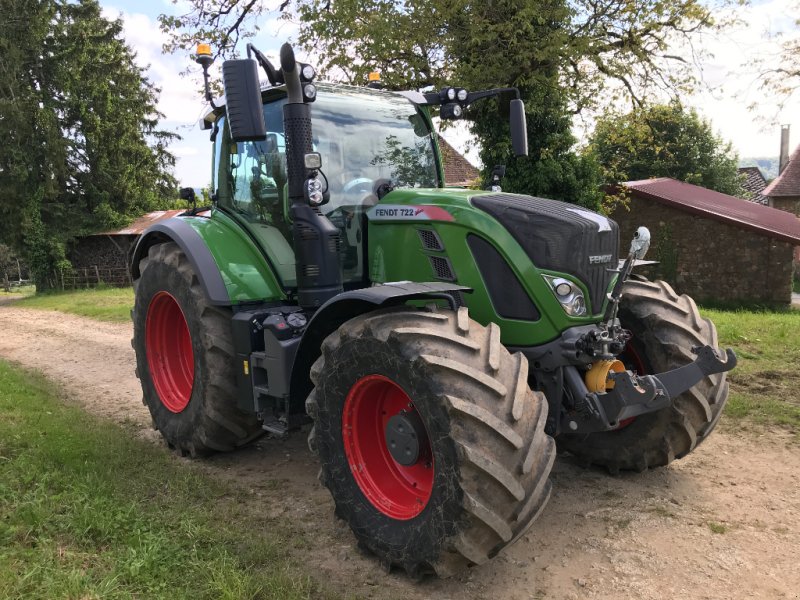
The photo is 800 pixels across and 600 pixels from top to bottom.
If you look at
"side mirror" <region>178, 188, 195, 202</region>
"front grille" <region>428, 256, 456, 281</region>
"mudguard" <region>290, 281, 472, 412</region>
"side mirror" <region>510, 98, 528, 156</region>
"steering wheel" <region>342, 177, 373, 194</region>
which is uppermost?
"side mirror" <region>510, 98, 528, 156</region>

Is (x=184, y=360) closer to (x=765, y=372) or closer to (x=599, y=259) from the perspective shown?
(x=599, y=259)

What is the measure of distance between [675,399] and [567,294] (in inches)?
41.0

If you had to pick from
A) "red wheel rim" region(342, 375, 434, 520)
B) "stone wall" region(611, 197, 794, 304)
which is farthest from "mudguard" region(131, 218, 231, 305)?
"stone wall" region(611, 197, 794, 304)

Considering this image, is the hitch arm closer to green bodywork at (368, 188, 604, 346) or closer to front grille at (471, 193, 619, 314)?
green bodywork at (368, 188, 604, 346)

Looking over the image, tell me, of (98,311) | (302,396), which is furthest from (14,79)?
(302,396)

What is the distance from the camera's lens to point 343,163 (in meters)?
4.21

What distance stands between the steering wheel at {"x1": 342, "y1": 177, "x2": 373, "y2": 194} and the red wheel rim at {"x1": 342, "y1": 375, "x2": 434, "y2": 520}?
1.46m

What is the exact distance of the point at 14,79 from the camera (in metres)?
24.5

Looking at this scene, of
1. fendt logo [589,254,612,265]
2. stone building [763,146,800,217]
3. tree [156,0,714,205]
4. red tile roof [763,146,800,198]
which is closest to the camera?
fendt logo [589,254,612,265]

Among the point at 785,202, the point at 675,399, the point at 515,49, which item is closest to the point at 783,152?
the point at 785,202

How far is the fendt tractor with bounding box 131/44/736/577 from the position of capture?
2848 millimetres

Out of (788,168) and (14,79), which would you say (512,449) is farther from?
(788,168)

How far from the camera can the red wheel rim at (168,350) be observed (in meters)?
5.14

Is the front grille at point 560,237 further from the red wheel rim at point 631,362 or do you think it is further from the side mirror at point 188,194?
the side mirror at point 188,194
